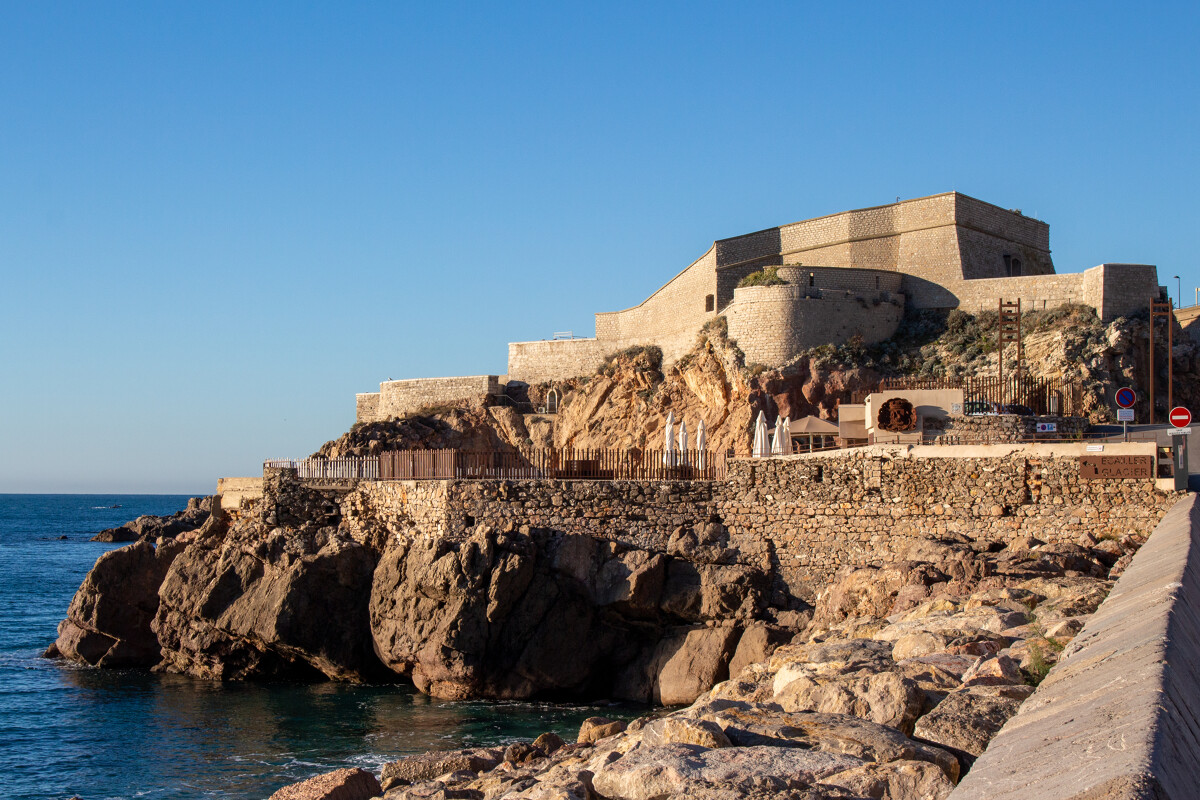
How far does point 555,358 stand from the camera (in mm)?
50125

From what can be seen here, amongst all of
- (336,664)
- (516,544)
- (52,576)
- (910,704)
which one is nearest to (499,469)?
(516,544)

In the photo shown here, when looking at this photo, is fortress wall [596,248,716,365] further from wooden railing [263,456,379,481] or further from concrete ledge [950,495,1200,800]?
concrete ledge [950,495,1200,800]

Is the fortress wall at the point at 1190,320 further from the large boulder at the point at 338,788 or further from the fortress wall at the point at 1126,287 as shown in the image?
the large boulder at the point at 338,788

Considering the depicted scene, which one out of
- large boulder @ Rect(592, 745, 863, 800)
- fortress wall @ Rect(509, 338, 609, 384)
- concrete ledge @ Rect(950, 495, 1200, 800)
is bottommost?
large boulder @ Rect(592, 745, 863, 800)

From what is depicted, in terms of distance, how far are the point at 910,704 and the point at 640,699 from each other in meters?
14.7

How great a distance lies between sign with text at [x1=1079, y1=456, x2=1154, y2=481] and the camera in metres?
18.2

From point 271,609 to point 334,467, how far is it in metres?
5.48

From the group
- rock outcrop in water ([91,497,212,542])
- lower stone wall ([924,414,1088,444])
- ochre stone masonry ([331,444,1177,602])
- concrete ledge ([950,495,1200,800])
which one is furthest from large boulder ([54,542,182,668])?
A: rock outcrop in water ([91,497,212,542])

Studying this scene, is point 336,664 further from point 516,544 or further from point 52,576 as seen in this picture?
point 52,576

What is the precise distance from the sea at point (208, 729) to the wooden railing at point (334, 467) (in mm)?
5692

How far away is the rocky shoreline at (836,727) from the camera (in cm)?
590

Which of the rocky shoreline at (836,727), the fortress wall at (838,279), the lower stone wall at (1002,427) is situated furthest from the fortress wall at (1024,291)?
the rocky shoreline at (836,727)

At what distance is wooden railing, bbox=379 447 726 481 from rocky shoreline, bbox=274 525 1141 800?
34.0ft

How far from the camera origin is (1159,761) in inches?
140
